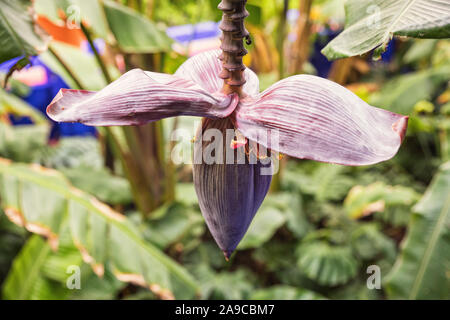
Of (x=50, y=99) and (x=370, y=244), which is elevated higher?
(x=50, y=99)

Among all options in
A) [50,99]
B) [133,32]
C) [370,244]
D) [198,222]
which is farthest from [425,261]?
[50,99]

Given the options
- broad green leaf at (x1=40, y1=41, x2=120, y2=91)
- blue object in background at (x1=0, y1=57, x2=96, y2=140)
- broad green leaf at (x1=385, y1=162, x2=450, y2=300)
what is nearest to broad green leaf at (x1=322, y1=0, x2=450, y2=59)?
broad green leaf at (x1=385, y1=162, x2=450, y2=300)

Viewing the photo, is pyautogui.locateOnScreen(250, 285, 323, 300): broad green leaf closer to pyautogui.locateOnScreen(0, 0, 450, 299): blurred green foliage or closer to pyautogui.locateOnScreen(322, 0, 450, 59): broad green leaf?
pyautogui.locateOnScreen(0, 0, 450, 299): blurred green foliage

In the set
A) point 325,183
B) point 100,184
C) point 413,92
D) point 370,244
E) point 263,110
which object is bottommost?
point 370,244

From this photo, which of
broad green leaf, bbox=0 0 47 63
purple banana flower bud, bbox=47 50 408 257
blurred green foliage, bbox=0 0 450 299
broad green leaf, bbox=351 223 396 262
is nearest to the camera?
purple banana flower bud, bbox=47 50 408 257

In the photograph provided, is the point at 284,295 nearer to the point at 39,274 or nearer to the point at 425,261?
the point at 425,261

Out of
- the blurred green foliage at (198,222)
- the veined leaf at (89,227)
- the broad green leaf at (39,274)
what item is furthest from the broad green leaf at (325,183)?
the broad green leaf at (39,274)
